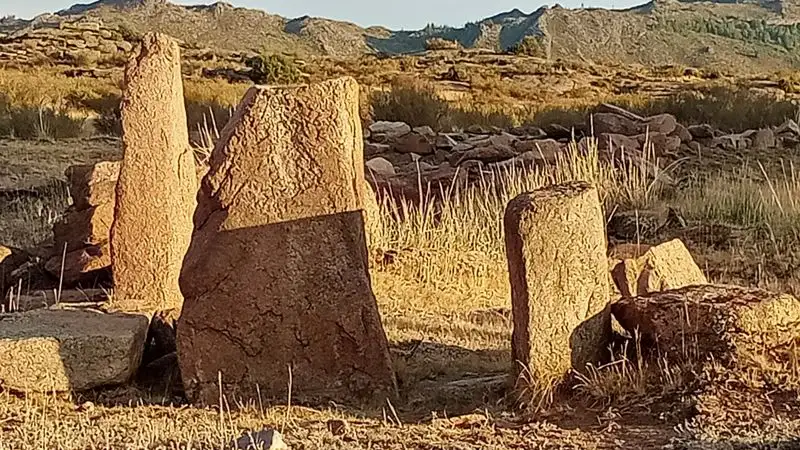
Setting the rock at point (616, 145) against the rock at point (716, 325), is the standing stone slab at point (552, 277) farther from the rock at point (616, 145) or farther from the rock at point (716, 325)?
the rock at point (616, 145)

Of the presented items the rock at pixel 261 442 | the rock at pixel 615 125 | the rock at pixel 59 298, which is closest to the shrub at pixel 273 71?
the rock at pixel 615 125

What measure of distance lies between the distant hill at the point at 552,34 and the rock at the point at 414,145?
46658 mm

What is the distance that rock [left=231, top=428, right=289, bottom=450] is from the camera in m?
4.96

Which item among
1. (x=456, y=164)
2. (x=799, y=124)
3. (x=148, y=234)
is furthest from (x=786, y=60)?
(x=148, y=234)

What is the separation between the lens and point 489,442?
18.5 ft

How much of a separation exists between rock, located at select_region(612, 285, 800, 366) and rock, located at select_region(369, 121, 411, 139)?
1413cm

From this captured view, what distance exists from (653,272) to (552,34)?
70.0 m

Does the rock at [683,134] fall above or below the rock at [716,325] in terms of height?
below

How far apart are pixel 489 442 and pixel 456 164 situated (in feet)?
38.3

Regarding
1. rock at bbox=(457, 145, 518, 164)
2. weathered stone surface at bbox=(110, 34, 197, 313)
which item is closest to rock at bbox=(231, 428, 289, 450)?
weathered stone surface at bbox=(110, 34, 197, 313)

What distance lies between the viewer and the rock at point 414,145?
63.3 feet

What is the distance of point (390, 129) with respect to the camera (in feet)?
71.6

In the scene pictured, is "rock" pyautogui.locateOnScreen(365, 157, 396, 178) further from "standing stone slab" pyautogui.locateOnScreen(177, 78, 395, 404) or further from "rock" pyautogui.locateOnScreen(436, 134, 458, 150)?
"standing stone slab" pyautogui.locateOnScreen(177, 78, 395, 404)

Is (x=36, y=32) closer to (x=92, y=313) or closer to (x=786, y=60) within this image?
(x=786, y=60)
